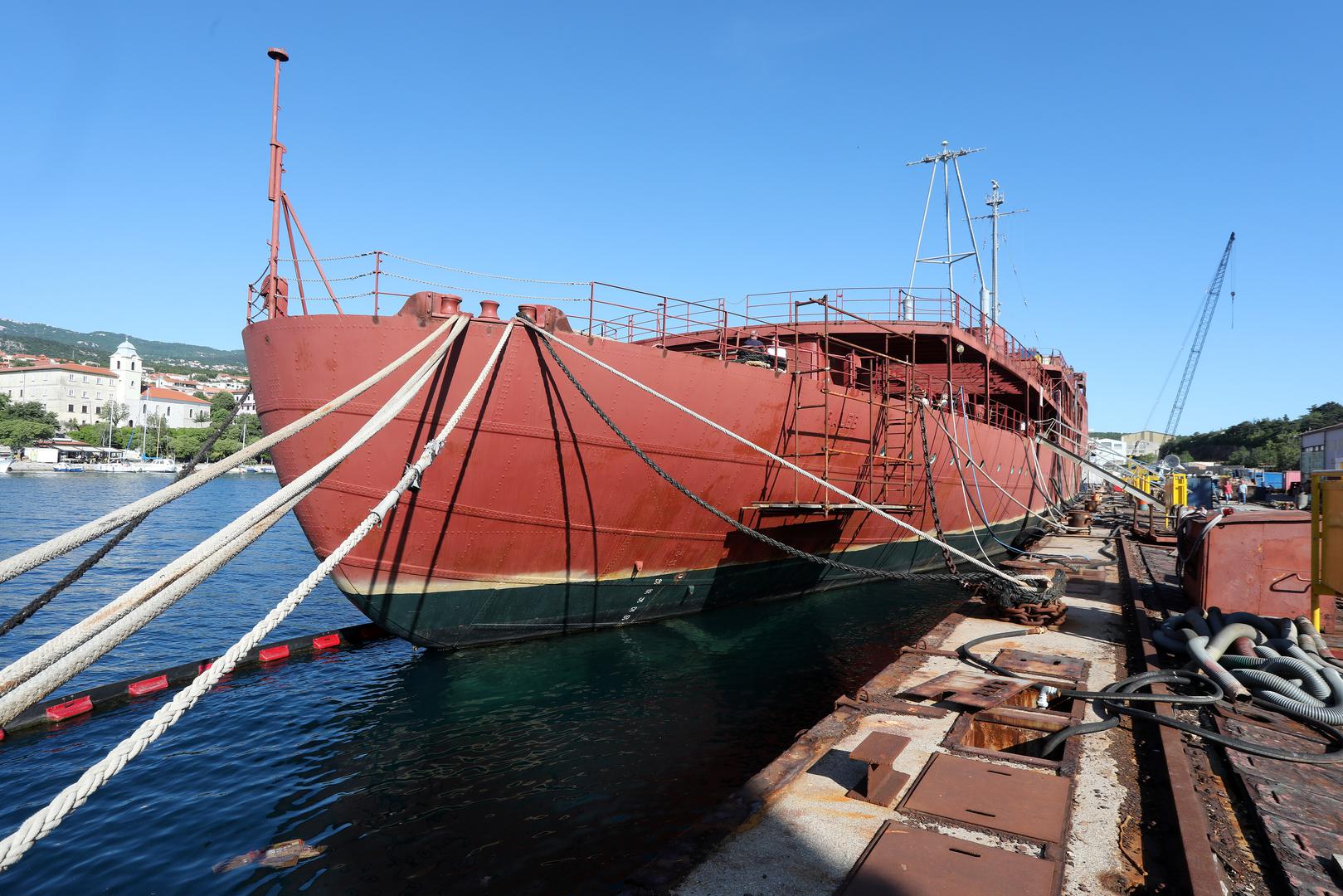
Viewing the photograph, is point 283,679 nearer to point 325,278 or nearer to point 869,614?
point 325,278

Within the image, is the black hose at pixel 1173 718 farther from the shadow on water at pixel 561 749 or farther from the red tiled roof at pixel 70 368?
the red tiled roof at pixel 70 368

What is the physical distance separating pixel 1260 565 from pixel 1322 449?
62.5m

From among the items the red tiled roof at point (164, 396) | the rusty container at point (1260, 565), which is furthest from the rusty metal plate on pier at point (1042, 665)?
the red tiled roof at point (164, 396)

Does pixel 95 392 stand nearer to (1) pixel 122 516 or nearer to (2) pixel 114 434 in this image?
(2) pixel 114 434

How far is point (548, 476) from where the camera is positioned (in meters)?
8.66

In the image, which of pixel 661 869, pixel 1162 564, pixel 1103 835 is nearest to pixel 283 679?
pixel 661 869

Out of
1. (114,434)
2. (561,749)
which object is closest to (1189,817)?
(561,749)

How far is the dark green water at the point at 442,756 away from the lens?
4.96 meters

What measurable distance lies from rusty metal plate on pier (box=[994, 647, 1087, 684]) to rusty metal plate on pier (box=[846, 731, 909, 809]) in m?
2.55

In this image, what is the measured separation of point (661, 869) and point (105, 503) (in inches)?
1727

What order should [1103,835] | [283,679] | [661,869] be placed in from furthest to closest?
[283,679], [1103,835], [661,869]

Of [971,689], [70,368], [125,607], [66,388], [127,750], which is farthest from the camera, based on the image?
[70,368]

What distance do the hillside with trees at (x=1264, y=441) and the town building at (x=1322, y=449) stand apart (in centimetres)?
691

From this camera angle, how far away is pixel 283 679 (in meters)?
9.08
